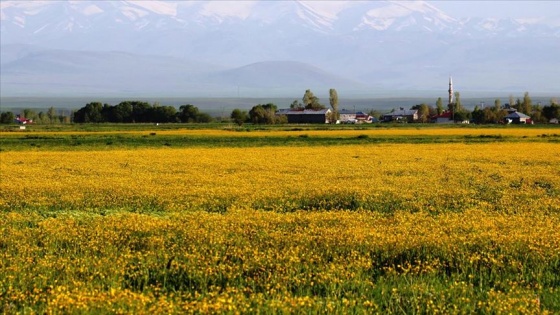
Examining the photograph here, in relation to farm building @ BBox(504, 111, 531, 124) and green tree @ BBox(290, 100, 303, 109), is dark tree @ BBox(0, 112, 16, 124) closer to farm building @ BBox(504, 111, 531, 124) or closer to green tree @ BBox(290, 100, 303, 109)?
green tree @ BBox(290, 100, 303, 109)

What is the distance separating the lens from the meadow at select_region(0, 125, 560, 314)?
778 centimetres

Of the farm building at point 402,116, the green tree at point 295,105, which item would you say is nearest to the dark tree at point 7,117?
the green tree at point 295,105

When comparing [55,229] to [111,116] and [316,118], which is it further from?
[316,118]

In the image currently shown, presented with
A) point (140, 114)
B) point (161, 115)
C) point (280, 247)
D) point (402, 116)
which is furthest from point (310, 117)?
point (280, 247)

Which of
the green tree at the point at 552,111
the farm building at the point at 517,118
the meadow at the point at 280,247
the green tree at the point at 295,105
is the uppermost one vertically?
the green tree at the point at 295,105

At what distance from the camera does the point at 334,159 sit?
32.2 m

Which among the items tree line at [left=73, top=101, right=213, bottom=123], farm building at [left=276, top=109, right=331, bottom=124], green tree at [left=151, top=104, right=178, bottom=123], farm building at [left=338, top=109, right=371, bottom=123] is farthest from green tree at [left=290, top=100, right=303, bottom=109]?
green tree at [left=151, top=104, right=178, bottom=123]

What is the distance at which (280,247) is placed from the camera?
1056cm

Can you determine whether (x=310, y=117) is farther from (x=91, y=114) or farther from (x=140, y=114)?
(x=91, y=114)

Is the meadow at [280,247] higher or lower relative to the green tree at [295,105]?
lower

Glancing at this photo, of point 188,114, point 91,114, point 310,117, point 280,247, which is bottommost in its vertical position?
point 280,247

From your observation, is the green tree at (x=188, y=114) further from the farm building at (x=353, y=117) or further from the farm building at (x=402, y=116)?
the farm building at (x=353, y=117)

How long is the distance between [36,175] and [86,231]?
13321mm

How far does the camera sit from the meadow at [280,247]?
7781mm
